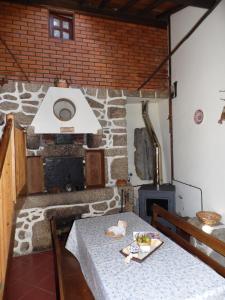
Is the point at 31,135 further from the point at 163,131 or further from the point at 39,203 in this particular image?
the point at 163,131

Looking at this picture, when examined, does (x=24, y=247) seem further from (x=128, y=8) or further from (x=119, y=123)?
(x=128, y=8)

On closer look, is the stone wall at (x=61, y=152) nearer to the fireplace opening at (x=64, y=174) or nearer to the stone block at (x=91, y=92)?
the stone block at (x=91, y=92)

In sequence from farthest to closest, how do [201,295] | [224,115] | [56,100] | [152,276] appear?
[56,100], [224,115], [152,276], [201,295]

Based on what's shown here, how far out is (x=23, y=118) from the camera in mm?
3615

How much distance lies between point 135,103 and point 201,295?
3786mm

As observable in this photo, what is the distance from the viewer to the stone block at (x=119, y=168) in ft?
13.6

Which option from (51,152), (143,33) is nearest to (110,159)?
(51,152)

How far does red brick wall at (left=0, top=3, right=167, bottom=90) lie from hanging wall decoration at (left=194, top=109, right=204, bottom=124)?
1.03 m

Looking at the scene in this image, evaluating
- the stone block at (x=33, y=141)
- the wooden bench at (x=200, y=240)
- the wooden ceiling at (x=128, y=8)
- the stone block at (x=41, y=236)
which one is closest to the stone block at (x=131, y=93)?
the wooden ceiling at (x=128, y=8)

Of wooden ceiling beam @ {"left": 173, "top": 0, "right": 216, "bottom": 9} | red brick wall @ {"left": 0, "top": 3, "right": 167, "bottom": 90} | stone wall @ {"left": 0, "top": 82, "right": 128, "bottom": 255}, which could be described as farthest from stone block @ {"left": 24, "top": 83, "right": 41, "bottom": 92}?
wooden ceiling beam @ {"left": 173, "top": 0, "right": 216, "bottom": 9}

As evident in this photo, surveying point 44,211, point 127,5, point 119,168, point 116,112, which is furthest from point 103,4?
point 44,211

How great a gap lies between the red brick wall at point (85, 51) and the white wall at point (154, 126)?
0.53 m

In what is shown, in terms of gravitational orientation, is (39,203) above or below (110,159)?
below

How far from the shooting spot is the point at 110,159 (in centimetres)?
412
